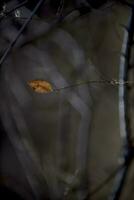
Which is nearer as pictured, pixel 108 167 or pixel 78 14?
pixel 108 167

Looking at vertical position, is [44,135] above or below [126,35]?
below

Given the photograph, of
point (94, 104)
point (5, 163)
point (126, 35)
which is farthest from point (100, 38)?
point (5, 163)

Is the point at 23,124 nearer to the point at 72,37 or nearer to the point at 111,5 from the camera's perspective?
the point at 72,37
